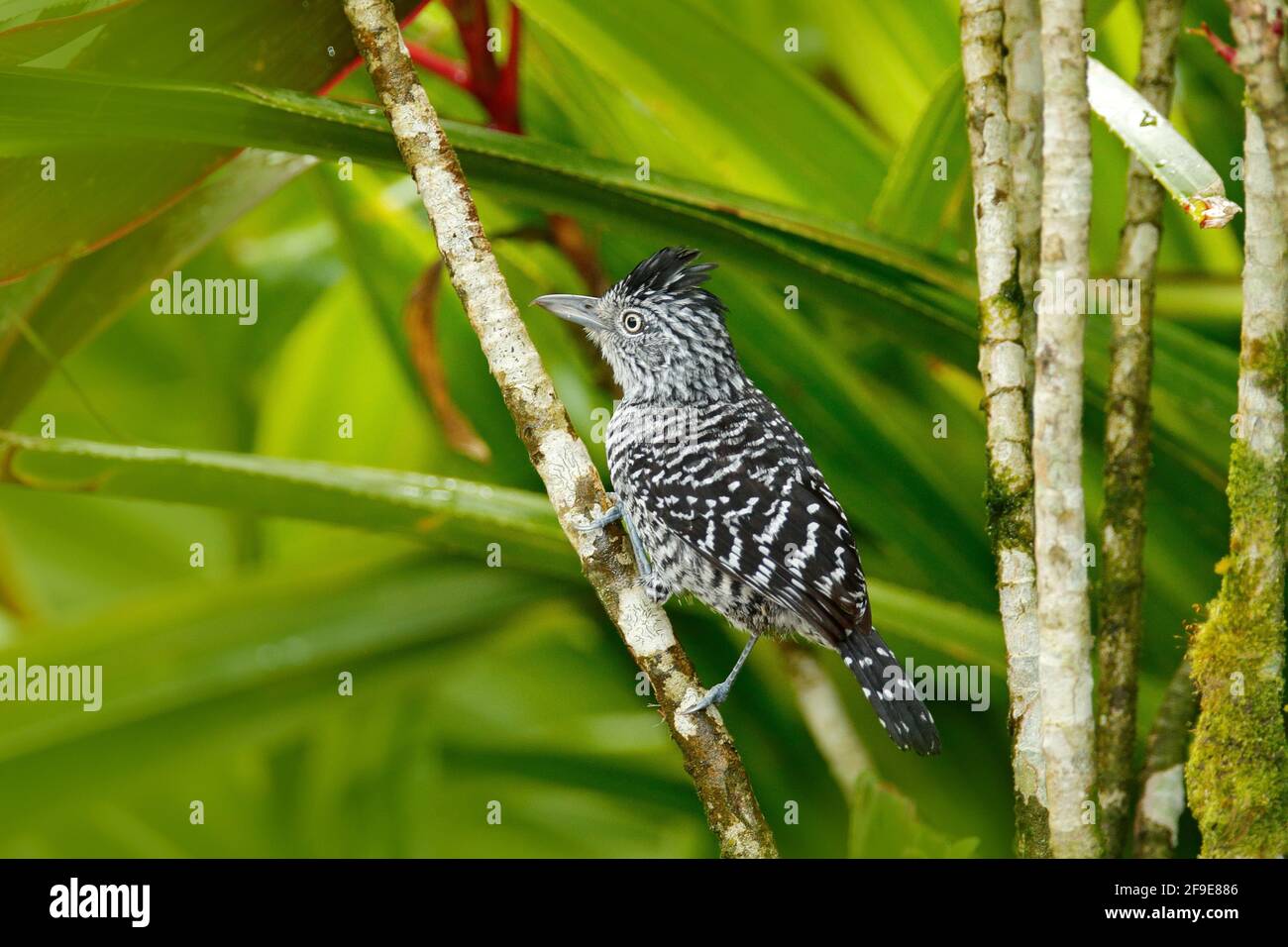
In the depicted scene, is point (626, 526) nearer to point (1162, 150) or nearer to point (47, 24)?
point (1162, 150)

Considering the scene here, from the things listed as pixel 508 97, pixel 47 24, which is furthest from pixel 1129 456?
pixel 47 24

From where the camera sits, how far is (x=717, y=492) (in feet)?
5.70

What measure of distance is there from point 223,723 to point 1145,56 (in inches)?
70.0

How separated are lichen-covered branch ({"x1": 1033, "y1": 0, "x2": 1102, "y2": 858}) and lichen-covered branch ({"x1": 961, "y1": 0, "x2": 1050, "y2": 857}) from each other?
4 cm

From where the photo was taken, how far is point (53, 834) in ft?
8.72

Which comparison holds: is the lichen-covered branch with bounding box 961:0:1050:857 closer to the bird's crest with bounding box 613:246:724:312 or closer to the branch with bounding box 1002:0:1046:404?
the branch with bounding box 1002:0:1046:404

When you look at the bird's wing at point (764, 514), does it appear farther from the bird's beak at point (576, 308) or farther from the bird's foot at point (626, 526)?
the bird's beak at point (576, 308)

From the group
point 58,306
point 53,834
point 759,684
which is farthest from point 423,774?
point 58,306

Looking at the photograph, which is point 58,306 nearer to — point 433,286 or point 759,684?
point 433,286

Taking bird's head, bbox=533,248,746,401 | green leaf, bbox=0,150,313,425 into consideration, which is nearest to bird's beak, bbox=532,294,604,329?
bird's head, bbox=533,248,746,401

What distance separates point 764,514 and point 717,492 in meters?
0.09

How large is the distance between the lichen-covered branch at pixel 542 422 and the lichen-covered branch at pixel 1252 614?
23.2 inches

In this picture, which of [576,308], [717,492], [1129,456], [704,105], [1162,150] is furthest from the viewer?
[704,105]

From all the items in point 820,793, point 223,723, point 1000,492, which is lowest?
point 820,793
